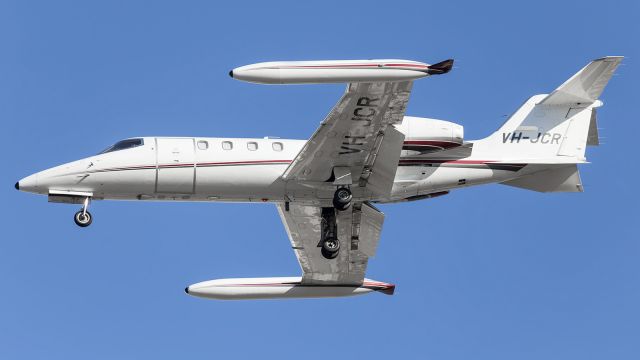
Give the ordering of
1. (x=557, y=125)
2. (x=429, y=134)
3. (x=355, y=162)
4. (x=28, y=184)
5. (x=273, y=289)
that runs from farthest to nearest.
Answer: (x=273, y=289) → (x=557, y=125) → (x=429, y=134) → (x=355, y=162) → (x=28, y=184)

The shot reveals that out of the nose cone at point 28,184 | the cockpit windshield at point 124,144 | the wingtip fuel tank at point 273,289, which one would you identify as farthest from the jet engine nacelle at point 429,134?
the nose cone at point 28,184

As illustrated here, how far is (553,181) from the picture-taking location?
124ft

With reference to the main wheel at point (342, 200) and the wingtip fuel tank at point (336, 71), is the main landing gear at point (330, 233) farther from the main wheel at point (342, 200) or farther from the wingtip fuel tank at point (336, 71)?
the wingtip fuel tank at point (336, 71)

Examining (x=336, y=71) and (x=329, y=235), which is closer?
(x=336, y=71)

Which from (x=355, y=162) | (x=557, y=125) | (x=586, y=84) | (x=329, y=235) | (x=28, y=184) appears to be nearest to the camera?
(x=28, y=184)

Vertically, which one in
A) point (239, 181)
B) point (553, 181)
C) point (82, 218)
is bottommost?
point (82, 218)

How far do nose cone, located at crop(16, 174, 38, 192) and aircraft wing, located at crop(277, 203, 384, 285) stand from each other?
7.49 metres

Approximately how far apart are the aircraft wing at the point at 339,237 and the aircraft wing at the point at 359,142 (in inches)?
78.1

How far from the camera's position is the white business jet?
33.9 metres

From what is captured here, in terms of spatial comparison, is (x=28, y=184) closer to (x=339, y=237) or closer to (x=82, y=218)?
(x=82, y=218)

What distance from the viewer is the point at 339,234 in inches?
1528

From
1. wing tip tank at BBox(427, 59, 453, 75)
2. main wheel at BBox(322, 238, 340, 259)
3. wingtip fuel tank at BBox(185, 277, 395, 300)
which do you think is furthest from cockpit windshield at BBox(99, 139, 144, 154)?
wing tip tank at BBox(427, 59, 453, 75)

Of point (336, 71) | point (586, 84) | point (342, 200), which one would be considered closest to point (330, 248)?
point (342, 200)

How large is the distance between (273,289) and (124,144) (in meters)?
7.65
